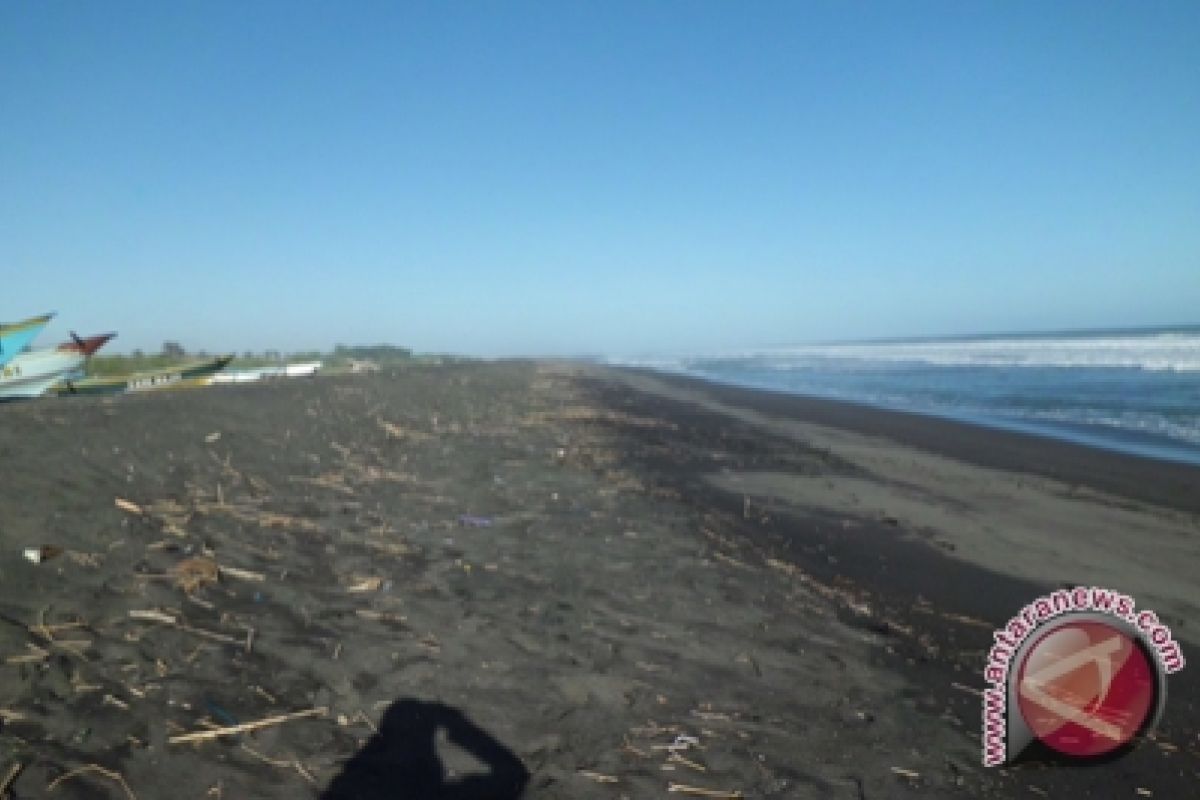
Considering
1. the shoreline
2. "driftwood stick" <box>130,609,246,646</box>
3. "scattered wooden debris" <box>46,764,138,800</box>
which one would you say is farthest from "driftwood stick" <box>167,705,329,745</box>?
the shoreline

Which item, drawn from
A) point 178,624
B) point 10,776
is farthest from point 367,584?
point 10,776

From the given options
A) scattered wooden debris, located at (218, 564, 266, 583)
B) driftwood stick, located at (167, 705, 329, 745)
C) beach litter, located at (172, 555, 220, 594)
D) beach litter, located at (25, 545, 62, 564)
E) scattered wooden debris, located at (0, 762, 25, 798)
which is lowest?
driftwood stick, located at (167, 705, 329, 745)

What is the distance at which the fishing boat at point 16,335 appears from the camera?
1327 centimetres

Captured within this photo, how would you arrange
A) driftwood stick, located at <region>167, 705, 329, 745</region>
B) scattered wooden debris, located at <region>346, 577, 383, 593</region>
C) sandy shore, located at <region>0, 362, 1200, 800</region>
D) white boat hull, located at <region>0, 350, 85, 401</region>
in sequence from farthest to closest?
white boat hull, located at <region>0, 350, 85, 401</region>
scattered wooden debris, located at <region>346, 577, 383, 593</region>
sandy shore, located at <region>0, 362, 1200, 800</region>
driftwood stick, located at <region>167, 705, 329, 745</region>

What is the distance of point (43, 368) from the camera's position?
14.4 meters

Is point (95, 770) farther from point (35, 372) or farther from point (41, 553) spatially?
point (35, 372)

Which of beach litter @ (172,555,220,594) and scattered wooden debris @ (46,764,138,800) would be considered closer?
scattered wooden debris @ (46,764,138,800)

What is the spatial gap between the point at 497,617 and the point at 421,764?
5.39 feet

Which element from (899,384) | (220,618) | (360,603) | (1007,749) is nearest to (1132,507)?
(1007,749)

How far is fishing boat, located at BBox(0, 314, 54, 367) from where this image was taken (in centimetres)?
1327

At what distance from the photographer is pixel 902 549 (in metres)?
7.46
